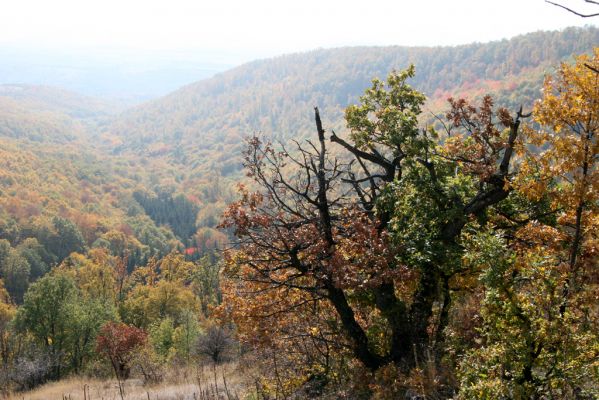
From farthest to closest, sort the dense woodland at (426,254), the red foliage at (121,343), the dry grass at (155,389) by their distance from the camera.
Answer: the red foliage at (121,343)
the dry grass at (155,389)
the dense woodland at (426,254)

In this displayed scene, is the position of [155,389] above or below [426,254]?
below

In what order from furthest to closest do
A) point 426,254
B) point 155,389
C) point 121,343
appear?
point 121,343, point 155,389, point 426,254

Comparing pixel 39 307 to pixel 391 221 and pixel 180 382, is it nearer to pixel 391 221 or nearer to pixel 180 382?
pixel 180 382

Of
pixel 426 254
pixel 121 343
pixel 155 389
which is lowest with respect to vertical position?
pixel 121 343

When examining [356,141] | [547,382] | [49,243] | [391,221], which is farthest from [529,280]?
[49,243]

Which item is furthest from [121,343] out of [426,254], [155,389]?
[426,254]

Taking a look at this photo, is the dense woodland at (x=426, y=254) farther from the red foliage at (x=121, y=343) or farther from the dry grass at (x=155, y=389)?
the red foliage at (x=121, y=343)

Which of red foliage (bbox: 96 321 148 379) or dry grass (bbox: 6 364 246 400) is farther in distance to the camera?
red foliage (bbox: 96 321 148 379)

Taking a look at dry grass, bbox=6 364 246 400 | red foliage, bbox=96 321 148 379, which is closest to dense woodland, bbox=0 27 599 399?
dry grass, bbox=6 364 246 400

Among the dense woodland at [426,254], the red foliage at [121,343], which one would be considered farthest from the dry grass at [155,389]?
the red foliage at [121,343]

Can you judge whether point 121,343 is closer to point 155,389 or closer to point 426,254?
point 155,389

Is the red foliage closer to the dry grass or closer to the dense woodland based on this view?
the dry grass

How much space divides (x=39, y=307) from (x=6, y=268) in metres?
66.9

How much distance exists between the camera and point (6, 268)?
9494 centimetres
